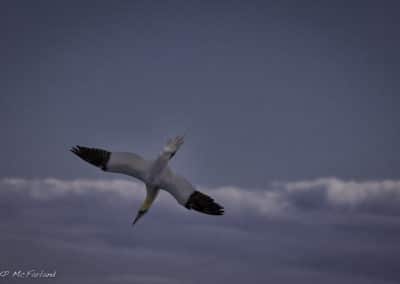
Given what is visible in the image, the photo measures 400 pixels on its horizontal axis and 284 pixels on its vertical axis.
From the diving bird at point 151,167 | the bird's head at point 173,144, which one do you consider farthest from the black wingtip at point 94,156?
the bird's head at point 173,144

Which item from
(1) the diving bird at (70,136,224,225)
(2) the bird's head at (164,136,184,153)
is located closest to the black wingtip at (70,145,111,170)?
(1) the diving bird at (70,136,224,225)

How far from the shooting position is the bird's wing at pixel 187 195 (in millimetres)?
33969

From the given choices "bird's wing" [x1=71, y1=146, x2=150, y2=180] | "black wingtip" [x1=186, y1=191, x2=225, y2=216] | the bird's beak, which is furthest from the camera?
the bird's beak

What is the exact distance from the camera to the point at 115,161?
1419 inches

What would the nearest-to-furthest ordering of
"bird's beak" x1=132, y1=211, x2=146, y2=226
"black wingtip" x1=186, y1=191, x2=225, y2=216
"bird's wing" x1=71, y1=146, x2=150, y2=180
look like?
"black wingtip" x1=186, y1=191, x2=225, y2=216 → "bird's wing" x1=71, y1=146, x2=150, y2=180 → "bird's beak" x1=132, y1=211, x2=146, y2=226

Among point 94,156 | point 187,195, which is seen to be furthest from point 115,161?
point 187,195

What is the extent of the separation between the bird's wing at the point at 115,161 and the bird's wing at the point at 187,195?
4.44 ft

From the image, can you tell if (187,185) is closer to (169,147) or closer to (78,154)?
A: (169,147)

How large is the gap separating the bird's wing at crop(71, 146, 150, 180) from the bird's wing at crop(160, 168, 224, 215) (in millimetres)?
1354

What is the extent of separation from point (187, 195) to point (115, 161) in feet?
14.9

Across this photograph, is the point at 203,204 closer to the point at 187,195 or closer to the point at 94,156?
the point at 187,195

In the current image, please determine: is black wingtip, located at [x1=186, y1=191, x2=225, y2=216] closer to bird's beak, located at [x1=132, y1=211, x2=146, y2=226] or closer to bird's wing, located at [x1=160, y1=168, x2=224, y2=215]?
bird's wing, located at [x1=160, y1=168, x2=224, y2=215]

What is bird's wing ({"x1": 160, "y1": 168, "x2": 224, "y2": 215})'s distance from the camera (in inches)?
1337

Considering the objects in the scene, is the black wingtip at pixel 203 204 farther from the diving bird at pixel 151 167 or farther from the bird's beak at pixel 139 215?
the bird's beak at pixel 139 215
